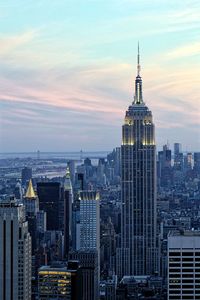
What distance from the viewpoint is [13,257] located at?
9.62 m

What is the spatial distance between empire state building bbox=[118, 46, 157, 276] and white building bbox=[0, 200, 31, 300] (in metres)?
9.96

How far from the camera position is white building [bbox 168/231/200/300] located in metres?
9.86

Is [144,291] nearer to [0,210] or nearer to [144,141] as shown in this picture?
[0,210]

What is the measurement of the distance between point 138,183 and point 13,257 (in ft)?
39.6

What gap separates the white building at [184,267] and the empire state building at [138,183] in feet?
31.6

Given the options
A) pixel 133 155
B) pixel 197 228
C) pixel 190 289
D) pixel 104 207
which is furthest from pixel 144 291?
pixel 133 155

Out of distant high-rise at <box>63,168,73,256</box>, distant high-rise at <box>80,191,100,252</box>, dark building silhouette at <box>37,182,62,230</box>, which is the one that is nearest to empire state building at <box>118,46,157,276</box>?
distant high-rise at <box>80,191,100,252</box>

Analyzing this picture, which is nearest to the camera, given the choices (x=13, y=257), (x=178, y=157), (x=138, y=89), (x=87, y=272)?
(x=13, y=257)

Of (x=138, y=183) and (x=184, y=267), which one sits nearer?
(x=184, y=267)

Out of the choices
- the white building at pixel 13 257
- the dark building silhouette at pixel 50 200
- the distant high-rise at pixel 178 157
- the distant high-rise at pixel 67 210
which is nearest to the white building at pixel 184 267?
the white building at pixel 13 257

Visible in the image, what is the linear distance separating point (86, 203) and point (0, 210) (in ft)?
28.6

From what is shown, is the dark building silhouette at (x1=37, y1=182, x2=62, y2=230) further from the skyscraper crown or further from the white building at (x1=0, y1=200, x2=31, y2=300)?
the white building at (x1=0, y1=200, x2=31, y2=300)

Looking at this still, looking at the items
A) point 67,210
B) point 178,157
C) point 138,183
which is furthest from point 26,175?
point 138,183

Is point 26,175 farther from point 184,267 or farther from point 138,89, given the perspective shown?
point 138,89
